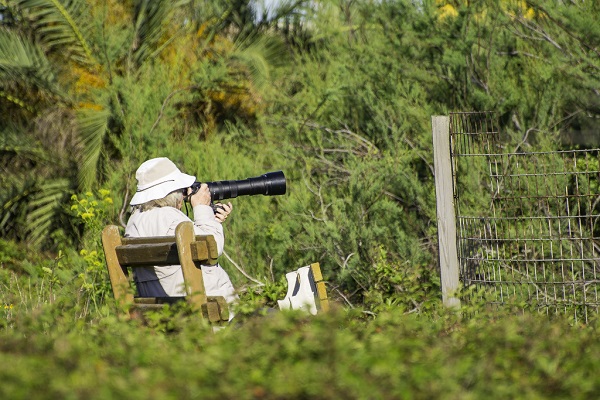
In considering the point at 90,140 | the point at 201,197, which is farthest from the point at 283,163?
the point at 201,197

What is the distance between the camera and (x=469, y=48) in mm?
7738

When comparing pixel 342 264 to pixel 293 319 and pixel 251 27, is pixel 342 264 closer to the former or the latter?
pixel 293 319

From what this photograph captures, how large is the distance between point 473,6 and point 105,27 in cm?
406

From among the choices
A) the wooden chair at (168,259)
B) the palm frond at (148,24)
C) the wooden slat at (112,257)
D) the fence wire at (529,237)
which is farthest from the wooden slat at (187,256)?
the palm frond at (148,24)

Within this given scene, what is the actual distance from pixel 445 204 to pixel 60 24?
6227 millimetres

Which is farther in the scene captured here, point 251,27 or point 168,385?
point 251,27

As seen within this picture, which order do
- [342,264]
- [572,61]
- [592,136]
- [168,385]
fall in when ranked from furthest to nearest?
[592,136] → [572,61] → [342,264] → [168,385]

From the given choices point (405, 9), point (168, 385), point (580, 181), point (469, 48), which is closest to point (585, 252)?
point (580, 181)

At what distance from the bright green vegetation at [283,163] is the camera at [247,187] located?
36.5 inches

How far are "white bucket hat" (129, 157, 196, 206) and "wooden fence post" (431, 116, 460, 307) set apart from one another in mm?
1404

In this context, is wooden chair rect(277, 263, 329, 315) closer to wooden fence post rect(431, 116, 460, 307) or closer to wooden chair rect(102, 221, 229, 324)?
wooden fence post rect(431, 116, 460, 307)

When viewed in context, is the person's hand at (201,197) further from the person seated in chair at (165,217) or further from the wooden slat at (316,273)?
the wooden slat at (316,273)

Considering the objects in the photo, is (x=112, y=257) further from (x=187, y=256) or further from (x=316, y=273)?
(x=316, y=273)

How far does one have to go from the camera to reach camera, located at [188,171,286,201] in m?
4.82
